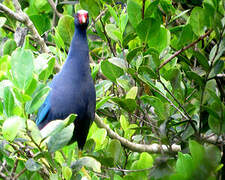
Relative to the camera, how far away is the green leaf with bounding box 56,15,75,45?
3.18 m

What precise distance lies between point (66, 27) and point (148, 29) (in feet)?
3.02

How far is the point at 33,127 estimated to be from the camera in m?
1.87

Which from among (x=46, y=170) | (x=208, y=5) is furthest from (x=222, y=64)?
(x=46, y=170)

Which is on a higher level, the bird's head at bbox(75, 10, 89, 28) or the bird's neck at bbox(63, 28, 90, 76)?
the bird's head at bbox(75, 10, 89, 28)

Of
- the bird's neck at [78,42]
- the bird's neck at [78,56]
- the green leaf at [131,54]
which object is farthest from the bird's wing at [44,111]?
the green leaf at [131,54]

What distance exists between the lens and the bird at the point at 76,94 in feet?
9.79

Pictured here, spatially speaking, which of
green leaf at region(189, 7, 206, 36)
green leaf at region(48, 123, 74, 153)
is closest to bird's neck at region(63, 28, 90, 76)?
green leaf at region(189, 7, 206, 36)

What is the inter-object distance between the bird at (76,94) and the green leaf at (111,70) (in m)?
0.26

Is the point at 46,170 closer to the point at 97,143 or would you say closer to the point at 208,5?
the point at 97,143

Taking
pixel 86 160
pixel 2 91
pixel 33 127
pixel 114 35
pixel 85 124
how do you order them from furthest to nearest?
pixel 85 124 < pixel 114 35 < pixel 2 91 < pixel 86 160 < pixel 33 127

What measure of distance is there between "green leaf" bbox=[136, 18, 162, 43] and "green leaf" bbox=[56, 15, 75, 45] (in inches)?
31.3

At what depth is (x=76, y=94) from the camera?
3.01 metres

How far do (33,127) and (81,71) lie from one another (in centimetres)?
121

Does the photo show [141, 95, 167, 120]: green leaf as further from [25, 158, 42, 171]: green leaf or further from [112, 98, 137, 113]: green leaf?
[25, 158, 42, 171]: green leaf
